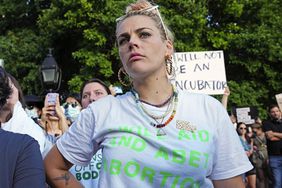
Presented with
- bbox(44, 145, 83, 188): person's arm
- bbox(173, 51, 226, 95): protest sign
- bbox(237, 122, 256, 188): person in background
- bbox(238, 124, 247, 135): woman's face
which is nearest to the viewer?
bbox(44, 145, 83, 188): person's arm

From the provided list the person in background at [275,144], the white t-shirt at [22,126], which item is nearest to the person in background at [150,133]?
the white t-shirt at [22,126]

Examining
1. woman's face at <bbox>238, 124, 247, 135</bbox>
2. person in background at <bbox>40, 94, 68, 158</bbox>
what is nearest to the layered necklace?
person in background at <bbox>40, 94, 68, 158</bbox>

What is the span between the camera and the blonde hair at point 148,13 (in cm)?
230

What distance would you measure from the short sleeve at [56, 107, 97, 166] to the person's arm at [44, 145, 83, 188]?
0.03 meters

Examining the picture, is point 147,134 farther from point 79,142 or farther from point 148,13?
point 148,13

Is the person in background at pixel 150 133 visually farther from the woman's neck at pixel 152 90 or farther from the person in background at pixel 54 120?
the person in background at pixel 54 120

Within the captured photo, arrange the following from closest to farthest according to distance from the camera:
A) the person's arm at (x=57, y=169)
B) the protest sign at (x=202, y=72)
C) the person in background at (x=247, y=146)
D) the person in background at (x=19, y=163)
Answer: the person in background at (x=19, y=163) < the person's arm at (x=57, y=169) < the protest sign at (x=202, y=72) < the person in background at (x=247, y=146)

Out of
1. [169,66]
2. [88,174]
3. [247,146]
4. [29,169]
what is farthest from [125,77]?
[247,146]

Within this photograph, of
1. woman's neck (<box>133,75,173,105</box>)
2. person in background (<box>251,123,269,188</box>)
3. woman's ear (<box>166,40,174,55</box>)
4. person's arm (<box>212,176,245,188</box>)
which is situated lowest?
person in background (<box>251,123,269,188</box>)

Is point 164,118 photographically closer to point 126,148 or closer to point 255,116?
point 126,148

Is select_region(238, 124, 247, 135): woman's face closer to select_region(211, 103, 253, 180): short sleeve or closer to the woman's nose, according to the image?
select_region(211, 103, 253, 180): short sleeve

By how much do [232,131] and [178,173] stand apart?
0.32 m

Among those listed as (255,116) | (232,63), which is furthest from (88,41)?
(255,116)

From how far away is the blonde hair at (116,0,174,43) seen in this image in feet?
7.54
